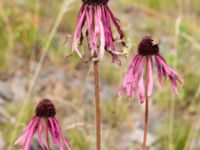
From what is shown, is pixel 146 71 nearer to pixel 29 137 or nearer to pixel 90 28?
pixel 90 28

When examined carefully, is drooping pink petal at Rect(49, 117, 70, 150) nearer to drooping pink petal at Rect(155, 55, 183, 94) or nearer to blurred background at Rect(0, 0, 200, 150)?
drooping pink petal at Rect(155, 55, 183, 94)

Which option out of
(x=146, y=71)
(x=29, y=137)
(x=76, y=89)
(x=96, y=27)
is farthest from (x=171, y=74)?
(x=76, y=89)

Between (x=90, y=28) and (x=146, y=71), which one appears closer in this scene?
(x=90, y=28)

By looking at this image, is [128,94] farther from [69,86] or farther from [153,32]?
[153,32]

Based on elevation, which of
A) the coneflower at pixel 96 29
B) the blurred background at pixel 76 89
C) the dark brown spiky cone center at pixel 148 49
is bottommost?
the blurred background at pixel 76 89

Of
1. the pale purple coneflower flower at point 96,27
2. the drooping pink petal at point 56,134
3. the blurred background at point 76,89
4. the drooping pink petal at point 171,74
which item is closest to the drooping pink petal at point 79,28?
the pale purple coneflower flower at point 96,27

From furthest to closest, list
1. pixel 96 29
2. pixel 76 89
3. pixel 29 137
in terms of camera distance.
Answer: pixel 76 89, pixel 29 137, pixel 96 29

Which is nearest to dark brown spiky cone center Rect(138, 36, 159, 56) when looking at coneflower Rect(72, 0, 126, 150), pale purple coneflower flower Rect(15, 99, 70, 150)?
coneflower Rect(72, 0, 126, 150)

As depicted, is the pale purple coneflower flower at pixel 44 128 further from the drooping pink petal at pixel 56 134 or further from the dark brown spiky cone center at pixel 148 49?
the dark brown spiky cone center at pixel 148 49
